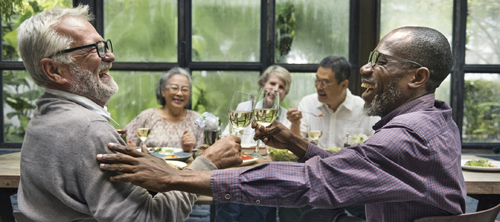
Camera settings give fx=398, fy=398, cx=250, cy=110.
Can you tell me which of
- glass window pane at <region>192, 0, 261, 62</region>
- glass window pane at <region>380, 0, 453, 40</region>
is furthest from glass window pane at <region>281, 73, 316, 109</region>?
glass window pane at <region>380, 0, 453, 40</region>

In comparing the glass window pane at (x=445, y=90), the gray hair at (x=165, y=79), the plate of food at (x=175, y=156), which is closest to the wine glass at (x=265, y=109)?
the plate of food at (x=175, y=156)

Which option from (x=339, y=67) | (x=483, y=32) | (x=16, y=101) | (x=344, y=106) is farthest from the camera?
(x=16, y=101)

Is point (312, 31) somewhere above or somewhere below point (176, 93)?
above

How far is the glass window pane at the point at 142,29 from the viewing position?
4.05 m

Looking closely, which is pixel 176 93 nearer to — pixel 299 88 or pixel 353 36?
pixel 299 88

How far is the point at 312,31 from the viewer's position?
4.09 m

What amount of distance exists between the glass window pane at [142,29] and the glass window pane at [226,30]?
25 cm

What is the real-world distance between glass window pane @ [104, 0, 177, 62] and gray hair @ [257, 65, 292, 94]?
96 cm

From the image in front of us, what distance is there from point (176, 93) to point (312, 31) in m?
1.55

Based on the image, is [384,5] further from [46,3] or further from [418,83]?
[46,3]

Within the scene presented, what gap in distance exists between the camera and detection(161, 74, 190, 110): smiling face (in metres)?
3.58

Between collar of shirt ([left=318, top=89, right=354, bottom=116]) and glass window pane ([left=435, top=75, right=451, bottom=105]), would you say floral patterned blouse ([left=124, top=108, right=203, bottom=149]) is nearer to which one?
collar of shirt ([left=318, top=89, right=354, bottom=116])

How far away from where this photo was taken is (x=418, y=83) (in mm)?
1348

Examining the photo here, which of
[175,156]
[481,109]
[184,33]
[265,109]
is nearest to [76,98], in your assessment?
[265,109]
